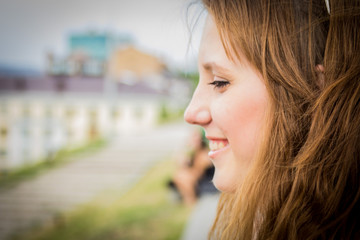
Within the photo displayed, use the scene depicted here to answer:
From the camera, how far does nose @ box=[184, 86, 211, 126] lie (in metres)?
Answer: 0.45

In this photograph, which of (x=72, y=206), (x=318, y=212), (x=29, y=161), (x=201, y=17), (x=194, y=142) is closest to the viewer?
(x=318, y=212)

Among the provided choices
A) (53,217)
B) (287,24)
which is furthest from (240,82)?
(53,217)

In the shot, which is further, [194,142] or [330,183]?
[194,142]

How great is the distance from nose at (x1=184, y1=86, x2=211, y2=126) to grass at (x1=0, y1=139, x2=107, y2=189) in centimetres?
260

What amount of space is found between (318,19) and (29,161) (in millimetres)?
2920

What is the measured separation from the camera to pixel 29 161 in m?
2.85

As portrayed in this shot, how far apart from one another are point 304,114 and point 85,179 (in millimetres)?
2692

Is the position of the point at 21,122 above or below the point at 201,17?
below

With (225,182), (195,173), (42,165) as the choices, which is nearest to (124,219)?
(195,173)

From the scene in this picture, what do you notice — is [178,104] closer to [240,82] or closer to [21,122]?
[21,122]

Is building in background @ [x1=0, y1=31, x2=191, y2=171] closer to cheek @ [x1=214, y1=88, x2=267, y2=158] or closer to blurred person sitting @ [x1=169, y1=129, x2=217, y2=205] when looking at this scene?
blurred person sitting @ [x1=169, y1=129, x2=217, y2=205]

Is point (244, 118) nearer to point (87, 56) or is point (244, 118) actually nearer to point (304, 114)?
point (304, 114)

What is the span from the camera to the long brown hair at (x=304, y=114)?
1.27ft

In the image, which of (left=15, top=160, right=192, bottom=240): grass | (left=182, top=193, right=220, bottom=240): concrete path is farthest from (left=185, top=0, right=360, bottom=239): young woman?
(left=15, top=160, right=192, bottom=240): grass
